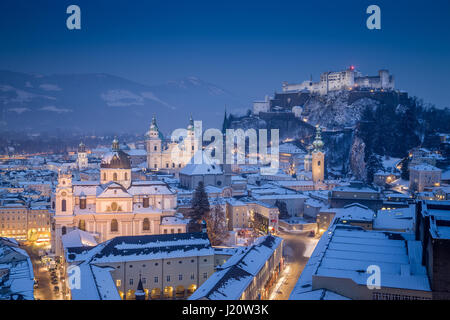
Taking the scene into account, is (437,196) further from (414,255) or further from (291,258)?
(414,255)

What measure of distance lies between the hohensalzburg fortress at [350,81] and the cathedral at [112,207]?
4393 cm

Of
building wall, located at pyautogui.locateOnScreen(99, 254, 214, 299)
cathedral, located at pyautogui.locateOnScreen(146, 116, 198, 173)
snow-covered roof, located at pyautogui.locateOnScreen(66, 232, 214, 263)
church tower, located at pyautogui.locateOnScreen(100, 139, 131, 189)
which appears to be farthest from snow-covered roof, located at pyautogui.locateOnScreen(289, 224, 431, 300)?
cathedral, located at pyautogui.locateOnScreen(146, 116, 198, 173)

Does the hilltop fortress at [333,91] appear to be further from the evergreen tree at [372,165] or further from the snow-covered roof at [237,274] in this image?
the snow-covered roof at [237,274]

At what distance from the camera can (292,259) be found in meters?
24.2

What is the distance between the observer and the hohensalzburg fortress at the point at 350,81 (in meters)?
63.6

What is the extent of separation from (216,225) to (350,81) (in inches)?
1744

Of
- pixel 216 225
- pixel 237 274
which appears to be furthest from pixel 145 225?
pixel 237 274

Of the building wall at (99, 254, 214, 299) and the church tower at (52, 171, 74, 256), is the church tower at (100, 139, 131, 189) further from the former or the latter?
the building wall at (99, 254, 214, 299)

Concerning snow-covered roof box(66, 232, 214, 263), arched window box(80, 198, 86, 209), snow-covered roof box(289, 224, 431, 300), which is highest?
arched window box(80, 198, 86, 209)

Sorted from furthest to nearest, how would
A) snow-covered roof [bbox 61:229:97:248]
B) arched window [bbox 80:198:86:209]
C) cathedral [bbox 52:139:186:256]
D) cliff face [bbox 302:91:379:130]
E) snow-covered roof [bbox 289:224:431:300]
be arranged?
1. cliff face [bbox 302:91:379:130]
2. arched window [bbox 80:198:86:209]
3. cathedral [bbox 52:139:186:256]
4. snow-covered roof [bbox 61:229:97:248]
5. snow-covered roof [bbox 289:224:431:300]

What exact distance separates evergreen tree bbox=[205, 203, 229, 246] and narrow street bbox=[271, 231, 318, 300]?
13.4 ft

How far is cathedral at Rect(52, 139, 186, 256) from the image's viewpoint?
83.6 feet

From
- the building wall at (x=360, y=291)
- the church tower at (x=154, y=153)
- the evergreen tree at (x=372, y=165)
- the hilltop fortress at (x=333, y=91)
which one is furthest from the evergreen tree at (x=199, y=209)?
the hilltop fortress at (x=333, y=91)

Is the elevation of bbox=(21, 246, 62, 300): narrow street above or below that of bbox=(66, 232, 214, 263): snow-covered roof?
below
